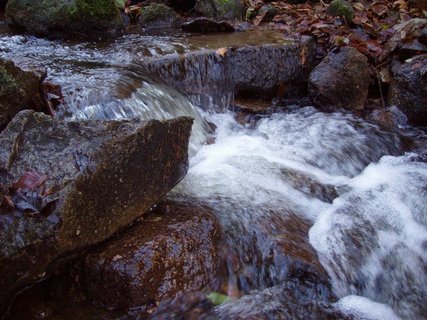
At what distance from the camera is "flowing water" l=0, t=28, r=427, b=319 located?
3086mm

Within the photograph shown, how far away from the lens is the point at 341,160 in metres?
5.00

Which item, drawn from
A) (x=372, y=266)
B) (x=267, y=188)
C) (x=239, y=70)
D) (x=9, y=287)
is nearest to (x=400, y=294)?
(x=372, y=266)

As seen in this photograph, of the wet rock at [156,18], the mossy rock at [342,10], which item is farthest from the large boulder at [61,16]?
the mossy rock at [342,10]

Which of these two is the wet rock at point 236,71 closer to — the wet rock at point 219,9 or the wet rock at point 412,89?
the wet rock at point 412,89

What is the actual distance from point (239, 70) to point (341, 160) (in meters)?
1.99

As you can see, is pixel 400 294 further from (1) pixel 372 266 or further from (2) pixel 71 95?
(2) pixel 71 95

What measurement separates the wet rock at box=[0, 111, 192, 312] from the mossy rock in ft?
18.4

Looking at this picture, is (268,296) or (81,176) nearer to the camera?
(81,176)

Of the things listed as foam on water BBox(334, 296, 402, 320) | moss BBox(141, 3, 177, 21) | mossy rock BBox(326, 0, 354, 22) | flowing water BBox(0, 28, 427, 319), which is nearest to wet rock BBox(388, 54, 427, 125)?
flowing water BBox(0, 28, 427, 319)

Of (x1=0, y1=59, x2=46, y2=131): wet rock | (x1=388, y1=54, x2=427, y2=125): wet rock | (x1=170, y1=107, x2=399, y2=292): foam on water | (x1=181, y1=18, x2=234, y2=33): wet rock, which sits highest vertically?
(x1=181, y1=18, x2=234, y2=33): wet rock

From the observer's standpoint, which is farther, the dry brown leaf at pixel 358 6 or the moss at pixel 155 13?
the dry brown leaf at pixel 358 6

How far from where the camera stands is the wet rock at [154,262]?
2594 millimetres

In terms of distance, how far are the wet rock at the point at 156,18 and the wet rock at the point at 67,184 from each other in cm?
493

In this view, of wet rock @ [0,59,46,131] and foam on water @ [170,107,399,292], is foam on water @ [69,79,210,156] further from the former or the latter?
wet rock @ [0,59,46,131]
